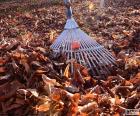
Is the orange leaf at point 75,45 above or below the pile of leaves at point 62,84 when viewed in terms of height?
above

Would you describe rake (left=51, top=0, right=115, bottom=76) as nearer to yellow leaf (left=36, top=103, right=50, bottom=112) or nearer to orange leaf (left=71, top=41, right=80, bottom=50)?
orange leaf (left=71, top=41, right=80, bottom=50)

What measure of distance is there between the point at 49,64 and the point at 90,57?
23.6 inches

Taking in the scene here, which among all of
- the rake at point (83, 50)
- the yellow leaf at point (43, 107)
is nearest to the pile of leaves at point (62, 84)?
the yellow leaf at point (43, 107)

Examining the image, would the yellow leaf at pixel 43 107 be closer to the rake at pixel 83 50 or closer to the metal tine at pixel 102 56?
the rake at pixel 83 50

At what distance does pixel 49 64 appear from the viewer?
4969mm

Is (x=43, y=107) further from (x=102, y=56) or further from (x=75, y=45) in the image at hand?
(x=102, y=56)

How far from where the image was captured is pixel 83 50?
5320 millimetres

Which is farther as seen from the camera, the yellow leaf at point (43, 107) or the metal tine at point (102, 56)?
the metal tine at point (102, 56)

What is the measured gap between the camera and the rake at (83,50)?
5.25 meters

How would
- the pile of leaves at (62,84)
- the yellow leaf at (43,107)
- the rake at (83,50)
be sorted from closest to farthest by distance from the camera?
the yellow leaf at (43,107), the pile of leaves at (62,84), the rake at (83,50)

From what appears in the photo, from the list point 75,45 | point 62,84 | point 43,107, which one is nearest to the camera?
point 43,107

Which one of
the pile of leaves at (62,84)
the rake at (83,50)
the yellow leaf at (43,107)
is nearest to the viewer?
the yellow leaf at (43,107)

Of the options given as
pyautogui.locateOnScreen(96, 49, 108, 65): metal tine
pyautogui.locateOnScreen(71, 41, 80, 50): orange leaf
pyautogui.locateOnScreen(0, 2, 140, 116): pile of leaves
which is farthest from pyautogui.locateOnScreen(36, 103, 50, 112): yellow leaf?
pyautogui.locateOnScreen(96, 49, 108, 65): metal tine

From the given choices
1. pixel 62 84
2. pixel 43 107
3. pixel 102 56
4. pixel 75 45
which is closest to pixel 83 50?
pixel 75 45
